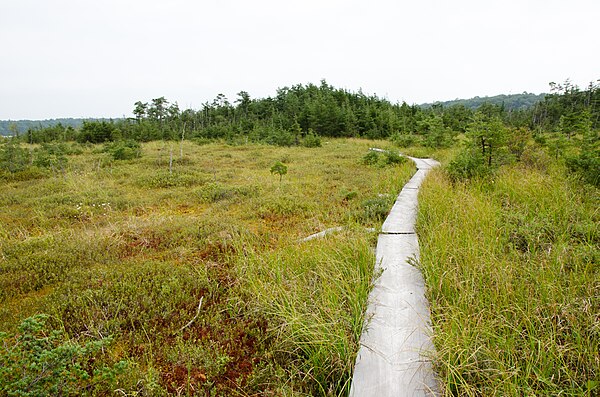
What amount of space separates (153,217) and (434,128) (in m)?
18.2

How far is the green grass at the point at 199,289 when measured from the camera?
2.73m

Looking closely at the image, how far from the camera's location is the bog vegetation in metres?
2.46

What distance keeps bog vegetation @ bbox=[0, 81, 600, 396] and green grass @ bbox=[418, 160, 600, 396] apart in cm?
2

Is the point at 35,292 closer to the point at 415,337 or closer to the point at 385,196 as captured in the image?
the point at 415,337

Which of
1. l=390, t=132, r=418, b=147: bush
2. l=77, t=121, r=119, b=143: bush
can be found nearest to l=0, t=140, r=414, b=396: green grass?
l=390, t=132, r=418, b=147: bush

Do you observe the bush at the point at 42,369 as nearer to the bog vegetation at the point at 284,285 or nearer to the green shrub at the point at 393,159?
the bog vegetation at the point at 284,285

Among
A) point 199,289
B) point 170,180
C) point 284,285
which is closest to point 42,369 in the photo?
point 199,289

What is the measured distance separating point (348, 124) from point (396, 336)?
106 feet

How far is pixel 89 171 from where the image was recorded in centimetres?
1367

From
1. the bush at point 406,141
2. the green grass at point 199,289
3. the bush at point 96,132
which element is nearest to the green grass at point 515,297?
the green grass at point 199,289

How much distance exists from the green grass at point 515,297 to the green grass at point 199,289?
88 cm

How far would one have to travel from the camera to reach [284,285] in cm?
384

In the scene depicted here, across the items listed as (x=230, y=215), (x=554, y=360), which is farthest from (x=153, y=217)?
(x=554, y=360)

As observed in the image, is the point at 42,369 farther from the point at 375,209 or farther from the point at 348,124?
the point at 348,124
